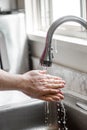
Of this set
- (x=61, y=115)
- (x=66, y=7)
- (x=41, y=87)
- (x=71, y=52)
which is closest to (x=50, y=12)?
(x=66, y=7)

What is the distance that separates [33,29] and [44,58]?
1.77 ft

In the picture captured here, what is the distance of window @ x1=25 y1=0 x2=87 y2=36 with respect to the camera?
1373 millimetres

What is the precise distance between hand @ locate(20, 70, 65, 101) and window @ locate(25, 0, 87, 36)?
0.46m

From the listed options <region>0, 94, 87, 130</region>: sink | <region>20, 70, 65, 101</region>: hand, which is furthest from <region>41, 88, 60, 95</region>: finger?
<region>0, 94, 87, 130</region>: sink

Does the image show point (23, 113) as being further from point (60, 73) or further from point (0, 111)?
point (60, 73)

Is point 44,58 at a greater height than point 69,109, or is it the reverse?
point 44,58

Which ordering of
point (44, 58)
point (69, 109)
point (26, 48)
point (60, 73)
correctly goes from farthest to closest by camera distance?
1. point (26, 48)
2. point (60, 73)
3. point (69, 109)
4. point (44, 58)

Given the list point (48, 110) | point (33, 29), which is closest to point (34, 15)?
point (33, 29)

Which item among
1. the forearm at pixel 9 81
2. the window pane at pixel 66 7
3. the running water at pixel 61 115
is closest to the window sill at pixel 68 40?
the window pane at pixel 66 7

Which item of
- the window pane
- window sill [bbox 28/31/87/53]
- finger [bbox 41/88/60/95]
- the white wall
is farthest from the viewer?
the white wall

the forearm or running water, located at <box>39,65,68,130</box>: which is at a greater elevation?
the forearm

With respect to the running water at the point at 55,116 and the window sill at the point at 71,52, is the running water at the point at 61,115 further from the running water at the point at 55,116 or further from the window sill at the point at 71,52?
the window sill at the point at 71,52

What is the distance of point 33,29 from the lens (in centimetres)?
155

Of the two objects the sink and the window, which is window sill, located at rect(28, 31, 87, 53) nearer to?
the window
